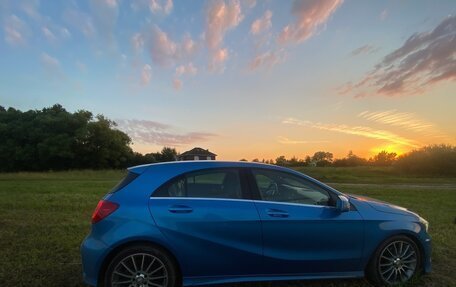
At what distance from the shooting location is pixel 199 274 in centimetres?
490

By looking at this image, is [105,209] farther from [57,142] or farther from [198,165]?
[57,142]

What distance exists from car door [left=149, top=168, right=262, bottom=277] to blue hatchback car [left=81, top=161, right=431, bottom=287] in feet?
0.04

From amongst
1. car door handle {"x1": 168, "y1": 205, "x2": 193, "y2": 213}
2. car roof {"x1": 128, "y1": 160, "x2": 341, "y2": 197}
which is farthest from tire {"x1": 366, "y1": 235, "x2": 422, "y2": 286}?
car door handle {"x1": 168, "y1": 205, "x2": 193, "y2": 213}

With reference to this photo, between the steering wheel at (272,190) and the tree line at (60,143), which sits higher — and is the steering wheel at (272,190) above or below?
below

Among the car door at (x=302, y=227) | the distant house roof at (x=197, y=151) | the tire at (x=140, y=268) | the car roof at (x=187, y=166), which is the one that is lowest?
the tire at (x=140, y=268)

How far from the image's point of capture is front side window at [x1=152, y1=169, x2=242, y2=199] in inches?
197

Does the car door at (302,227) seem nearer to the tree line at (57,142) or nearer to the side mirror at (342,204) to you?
the side mirror at (342,204)

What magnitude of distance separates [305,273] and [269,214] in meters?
A: 0.85

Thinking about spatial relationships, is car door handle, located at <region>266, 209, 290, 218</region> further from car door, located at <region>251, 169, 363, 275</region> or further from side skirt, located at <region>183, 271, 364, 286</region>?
side skirt, located at <region>183, 271, 364, 286</region>

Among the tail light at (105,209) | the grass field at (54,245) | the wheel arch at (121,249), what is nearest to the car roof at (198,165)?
the tail light at (105,209)

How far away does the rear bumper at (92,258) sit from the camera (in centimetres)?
473

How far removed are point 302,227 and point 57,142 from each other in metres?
79.5

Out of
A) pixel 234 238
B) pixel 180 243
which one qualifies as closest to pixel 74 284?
pixel 180 243

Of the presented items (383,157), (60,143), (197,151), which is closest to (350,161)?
(383,157)
